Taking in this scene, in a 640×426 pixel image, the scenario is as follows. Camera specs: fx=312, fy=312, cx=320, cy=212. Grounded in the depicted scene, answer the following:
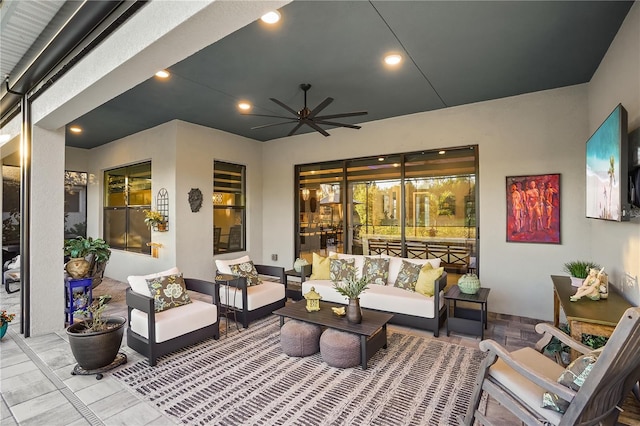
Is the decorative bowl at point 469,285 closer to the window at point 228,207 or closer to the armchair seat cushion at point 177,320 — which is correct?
the armchair seat cushion at point 177,320

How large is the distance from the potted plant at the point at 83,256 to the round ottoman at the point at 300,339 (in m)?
2.95

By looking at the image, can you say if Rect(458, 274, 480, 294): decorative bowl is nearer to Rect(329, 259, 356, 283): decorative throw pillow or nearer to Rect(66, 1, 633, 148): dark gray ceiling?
Rect(329, 259, 356, 283): decorative throw pillow

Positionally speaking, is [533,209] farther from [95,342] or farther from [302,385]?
[95,342]

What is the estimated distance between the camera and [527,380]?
6.42 ft

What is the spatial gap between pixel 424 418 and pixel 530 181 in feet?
12.1

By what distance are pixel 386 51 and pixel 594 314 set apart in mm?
3000

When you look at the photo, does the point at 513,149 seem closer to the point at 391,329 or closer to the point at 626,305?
the point at 626,305

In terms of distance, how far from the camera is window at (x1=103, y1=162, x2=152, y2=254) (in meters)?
6.54

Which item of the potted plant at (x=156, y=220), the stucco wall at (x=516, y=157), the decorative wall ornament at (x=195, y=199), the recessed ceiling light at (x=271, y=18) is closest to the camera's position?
the recessed ceiling light at (x=271, y=18)

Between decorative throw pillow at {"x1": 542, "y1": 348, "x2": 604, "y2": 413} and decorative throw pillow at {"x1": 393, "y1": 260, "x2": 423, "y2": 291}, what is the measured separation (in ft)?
8.38

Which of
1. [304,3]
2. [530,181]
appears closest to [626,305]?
[530,181]

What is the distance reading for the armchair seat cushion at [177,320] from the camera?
321 centimetres

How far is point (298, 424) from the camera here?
2.24m

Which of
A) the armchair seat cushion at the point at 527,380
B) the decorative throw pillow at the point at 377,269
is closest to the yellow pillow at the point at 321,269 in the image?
the decorative throw pillow at the point at 377,269
